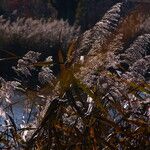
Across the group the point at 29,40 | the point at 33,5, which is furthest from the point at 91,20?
the point at 29,40

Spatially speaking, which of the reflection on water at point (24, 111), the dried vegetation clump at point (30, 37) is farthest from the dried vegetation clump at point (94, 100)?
the dried vegetation clump at point (30, 37)

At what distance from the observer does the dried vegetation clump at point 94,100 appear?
1714 millimetres

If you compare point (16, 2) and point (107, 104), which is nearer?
point (107, 104)

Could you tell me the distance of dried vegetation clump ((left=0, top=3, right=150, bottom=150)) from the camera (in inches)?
67.5

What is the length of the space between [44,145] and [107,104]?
39cm

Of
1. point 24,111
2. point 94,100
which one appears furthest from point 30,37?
point 94,100

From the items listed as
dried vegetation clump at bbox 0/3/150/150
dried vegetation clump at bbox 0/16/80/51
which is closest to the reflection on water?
dried vegetation clump at bbox 0/3/150/150

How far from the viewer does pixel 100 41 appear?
2004mm

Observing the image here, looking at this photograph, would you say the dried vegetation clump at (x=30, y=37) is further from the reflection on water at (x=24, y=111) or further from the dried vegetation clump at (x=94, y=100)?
the dried vegetation clump at (x=94, y=100)

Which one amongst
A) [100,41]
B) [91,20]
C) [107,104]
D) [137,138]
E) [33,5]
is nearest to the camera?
[137,138]

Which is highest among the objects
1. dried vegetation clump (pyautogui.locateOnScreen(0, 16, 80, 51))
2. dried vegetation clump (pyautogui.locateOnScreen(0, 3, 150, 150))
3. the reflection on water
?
dried vegetation clump (pyautogui.locateOnScreen(0, 16, 80, 51))

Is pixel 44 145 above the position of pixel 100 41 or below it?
below

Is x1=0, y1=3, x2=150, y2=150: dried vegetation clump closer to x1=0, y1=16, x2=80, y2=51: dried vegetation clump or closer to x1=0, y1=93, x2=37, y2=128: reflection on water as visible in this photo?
x1=0, y1=93, x2=37, y2=128: reflection on water

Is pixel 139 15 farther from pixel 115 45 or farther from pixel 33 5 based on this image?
pixel 33 5
